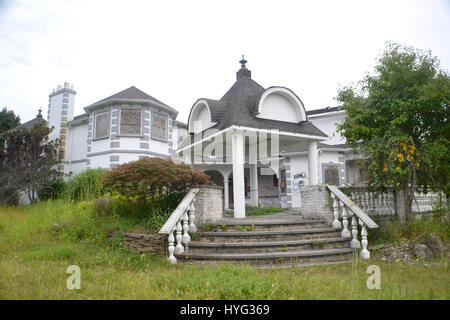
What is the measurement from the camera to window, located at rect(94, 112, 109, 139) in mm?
15670

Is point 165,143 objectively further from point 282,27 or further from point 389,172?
point 389,172

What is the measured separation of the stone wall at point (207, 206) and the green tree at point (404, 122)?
4.70 m

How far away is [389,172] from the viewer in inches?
314

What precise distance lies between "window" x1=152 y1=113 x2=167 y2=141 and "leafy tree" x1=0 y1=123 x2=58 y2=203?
18.8 ft

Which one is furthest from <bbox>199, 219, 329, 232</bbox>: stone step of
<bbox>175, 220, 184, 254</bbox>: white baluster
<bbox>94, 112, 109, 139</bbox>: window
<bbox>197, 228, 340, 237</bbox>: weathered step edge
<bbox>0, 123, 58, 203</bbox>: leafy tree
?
<bbox>94, 112, 109, 139</bbox>: window

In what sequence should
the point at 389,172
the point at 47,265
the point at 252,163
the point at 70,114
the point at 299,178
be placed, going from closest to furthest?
the point at 47,265, the point at 389,172, the point at 252,163, the point at 299,178, the point at 70,114

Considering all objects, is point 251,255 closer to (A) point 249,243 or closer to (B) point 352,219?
(A) point 249,243

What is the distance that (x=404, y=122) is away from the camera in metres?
7.61

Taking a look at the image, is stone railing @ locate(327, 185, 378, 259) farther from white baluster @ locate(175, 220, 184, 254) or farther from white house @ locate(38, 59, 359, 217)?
white baluster @ locate(175, 220, 184, 254)

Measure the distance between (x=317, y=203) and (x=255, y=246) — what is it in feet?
9.04

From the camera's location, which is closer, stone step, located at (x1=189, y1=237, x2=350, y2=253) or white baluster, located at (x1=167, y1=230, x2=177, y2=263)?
white baluster, located at (x1=167, y1=230, x2=177, y2=263)

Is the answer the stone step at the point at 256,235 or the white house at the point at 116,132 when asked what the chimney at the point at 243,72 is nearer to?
the white house at the point at 116,132
